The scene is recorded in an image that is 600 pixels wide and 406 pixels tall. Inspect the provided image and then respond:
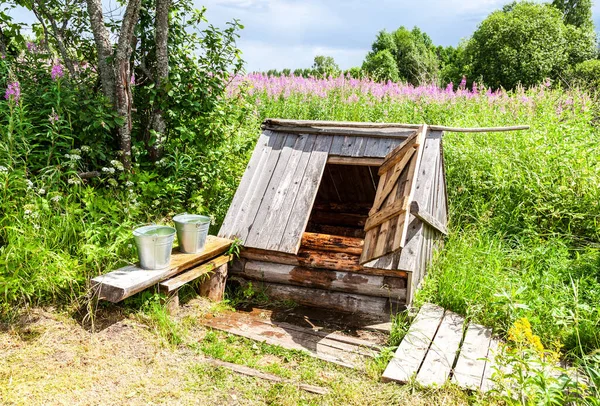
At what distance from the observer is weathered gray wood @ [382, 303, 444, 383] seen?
358cm

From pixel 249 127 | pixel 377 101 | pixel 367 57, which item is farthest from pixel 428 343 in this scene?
Result: pixel 367 57

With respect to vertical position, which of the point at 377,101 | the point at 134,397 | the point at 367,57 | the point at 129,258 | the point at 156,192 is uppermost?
the point at 367,57

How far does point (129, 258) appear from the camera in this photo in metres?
4.56

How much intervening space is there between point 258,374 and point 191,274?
4.03 feet

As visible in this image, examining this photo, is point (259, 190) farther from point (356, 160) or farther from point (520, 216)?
point (520, 216)

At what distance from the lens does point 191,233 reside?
4434 millimetres

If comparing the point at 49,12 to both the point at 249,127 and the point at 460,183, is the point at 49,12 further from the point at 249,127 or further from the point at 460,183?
the point at 460,183

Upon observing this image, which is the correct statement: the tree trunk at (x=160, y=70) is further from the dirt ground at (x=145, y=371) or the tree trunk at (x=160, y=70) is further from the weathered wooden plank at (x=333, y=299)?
the dirt ground at (x=145, y=371)

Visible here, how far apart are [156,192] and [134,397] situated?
272cm

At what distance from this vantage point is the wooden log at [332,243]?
576cm

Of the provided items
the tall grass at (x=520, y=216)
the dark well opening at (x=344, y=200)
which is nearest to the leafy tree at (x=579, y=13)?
the tall grass at (x=520, y=216)

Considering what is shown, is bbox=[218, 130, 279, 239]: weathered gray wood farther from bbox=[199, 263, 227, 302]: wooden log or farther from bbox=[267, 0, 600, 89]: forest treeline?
bbox=[267, 0, 600, 89]: forest treeline

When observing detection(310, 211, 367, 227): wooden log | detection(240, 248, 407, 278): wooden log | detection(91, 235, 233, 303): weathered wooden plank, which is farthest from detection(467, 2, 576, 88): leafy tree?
detection(91, 235, 233, 303): weathered wooden plank

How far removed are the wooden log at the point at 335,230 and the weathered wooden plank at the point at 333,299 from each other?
71.8 inches
